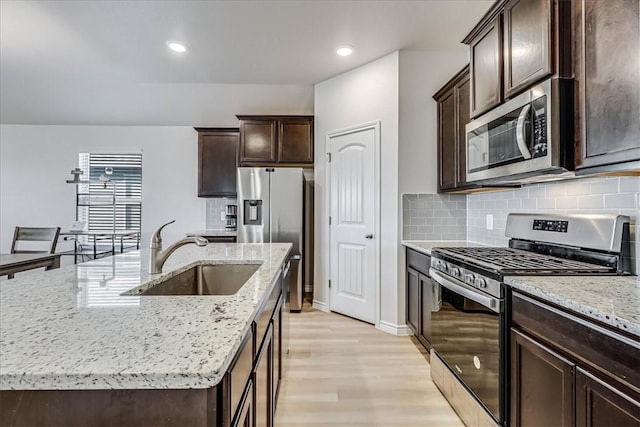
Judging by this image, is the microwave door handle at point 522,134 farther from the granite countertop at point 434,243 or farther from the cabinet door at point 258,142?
the cabinet door at point 258,142

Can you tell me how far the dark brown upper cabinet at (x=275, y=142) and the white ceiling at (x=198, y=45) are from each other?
1.28ft

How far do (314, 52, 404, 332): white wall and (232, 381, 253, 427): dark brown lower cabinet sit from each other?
2306 mm

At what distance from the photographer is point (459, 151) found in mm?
2650

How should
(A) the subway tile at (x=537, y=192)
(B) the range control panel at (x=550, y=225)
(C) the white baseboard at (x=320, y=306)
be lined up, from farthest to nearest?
(C) the white baseboard at (x=320, y=306) → (A) the subway tile at (x=537, y=192) → (B) the range control panel at (x=550, y=225)

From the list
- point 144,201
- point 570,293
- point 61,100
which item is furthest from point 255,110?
point 570,293

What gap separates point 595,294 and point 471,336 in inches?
27.8

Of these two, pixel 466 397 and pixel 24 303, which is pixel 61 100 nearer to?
pixel 24 303

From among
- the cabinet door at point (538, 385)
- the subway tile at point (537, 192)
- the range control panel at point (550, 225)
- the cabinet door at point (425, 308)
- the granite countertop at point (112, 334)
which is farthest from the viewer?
the cabinet door at point (425, 308)

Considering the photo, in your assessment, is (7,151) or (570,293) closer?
(570,293)

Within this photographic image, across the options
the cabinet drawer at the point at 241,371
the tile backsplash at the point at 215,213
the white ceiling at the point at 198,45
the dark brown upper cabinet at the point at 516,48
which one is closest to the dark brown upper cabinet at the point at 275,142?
the white ceiling at the point at 198,45

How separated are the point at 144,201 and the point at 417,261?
171 inches

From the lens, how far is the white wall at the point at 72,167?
514 cm

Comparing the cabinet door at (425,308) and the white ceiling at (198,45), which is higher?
the white ceiling at (198,45)

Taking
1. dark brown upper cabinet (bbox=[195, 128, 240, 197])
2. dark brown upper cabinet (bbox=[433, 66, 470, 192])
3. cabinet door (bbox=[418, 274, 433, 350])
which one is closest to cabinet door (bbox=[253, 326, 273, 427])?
cabinet door (bbox=[418, 274, 433, 350])
